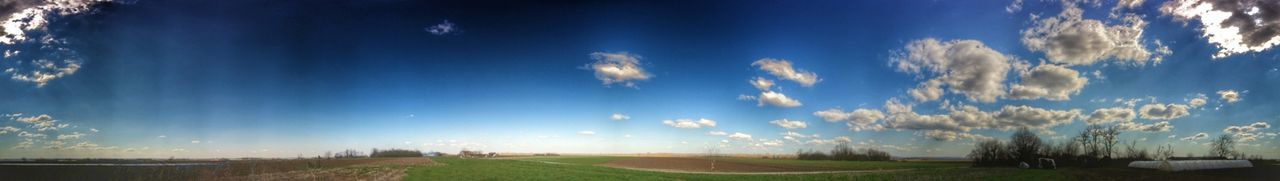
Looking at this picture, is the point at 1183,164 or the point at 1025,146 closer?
the point at 1183,164

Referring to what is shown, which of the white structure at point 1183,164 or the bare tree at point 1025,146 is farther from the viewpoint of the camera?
the bare tree at point 1025,146

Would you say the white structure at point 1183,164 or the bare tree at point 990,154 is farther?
the bare tree at point 990,154

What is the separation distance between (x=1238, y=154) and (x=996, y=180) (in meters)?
59.8

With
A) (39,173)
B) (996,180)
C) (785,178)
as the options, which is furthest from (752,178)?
(39,173)

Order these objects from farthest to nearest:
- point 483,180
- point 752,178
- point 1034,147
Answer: point 1034,147, point 752,178, point 483,180

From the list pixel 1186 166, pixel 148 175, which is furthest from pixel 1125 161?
pixel 148 175

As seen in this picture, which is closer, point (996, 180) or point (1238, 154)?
point (996, 180)

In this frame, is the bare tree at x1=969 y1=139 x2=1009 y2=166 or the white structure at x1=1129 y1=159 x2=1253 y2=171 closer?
the white structure at x1=1129 y1=159 x2=1253 y2=171

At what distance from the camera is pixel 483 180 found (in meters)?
30.3

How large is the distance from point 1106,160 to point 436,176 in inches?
2788

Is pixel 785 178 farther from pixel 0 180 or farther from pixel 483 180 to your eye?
pixel 0 180

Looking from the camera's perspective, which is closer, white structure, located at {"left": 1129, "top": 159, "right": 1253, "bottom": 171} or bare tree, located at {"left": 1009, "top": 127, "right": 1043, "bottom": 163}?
white structure, located at {"left": 1129, "top": 159, "right": 1253, "bottom": 171}

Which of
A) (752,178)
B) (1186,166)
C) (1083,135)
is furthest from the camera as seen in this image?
(1083,135)

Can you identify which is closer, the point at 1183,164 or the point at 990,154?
the point at 1183,164
